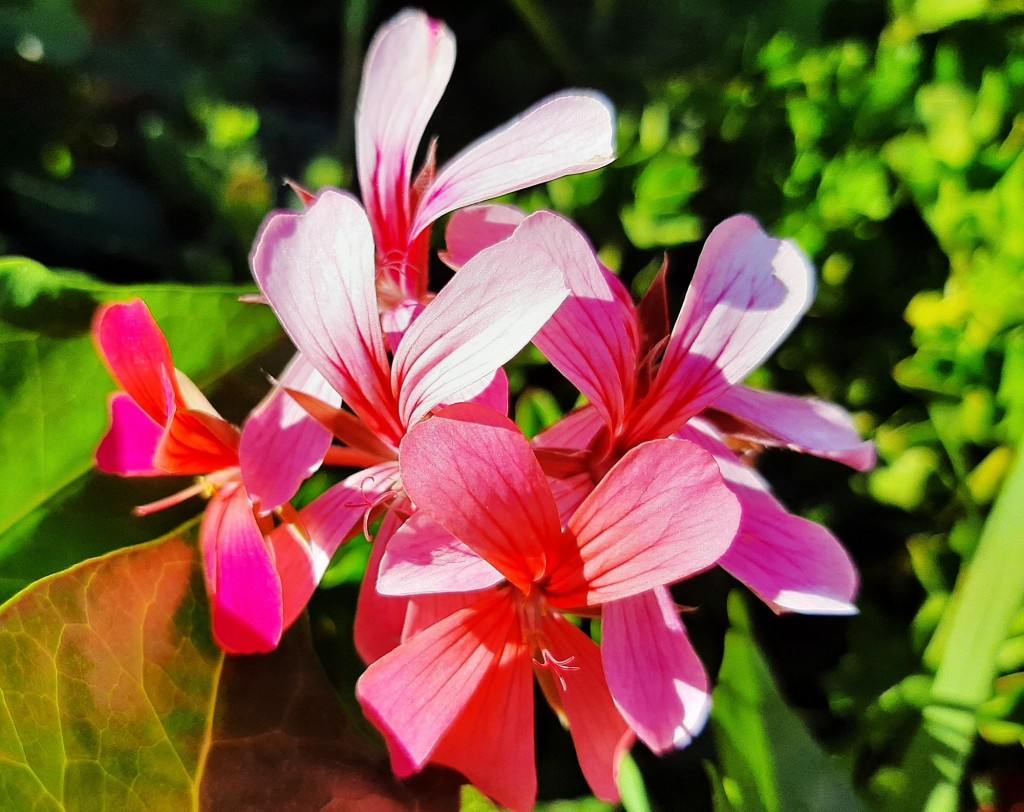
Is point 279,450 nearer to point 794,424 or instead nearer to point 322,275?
point 322,275

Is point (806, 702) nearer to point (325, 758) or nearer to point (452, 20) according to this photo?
point (325, 758)

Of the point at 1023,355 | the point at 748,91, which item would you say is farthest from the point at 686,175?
the point at 1023,355

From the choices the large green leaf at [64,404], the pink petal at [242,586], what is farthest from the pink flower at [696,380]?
the large green leaf at [64,404]

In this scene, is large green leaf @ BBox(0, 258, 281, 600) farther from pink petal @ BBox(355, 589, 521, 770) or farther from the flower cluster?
pink petal @ BBox(355, 589, 521, 770)

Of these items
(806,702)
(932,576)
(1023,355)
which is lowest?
(806,702)

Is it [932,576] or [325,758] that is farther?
[932,576]

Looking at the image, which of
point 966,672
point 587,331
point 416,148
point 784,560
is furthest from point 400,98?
point 966,672
